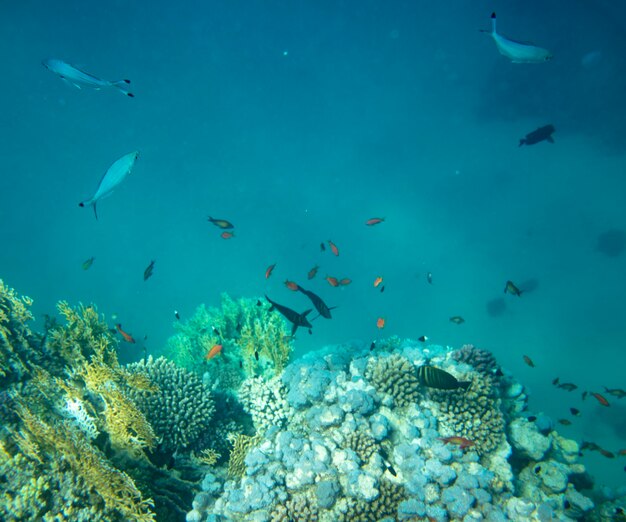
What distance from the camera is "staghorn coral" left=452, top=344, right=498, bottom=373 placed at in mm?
6344

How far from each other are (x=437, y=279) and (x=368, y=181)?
21.7 metres

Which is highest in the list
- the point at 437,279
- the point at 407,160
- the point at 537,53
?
the point at 537,53

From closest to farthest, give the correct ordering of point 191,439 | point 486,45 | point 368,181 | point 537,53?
1. point 191,439
2. point 537,53
3. point 486,45
4. point 368,181

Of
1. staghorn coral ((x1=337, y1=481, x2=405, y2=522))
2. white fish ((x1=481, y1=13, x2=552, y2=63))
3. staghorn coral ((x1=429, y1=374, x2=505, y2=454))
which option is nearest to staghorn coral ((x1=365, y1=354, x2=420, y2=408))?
staghorn coral ((x1=429, y1=374, x2=505, y2=454))

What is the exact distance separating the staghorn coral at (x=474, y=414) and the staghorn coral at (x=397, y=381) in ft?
1.52

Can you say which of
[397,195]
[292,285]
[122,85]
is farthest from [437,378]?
[397,195]

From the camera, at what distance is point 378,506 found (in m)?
4.01

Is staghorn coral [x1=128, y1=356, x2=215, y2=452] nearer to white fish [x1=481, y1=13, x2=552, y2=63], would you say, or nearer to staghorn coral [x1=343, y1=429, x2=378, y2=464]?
staghorn coral [x1=343, y1=429, x2=378, y2=464]

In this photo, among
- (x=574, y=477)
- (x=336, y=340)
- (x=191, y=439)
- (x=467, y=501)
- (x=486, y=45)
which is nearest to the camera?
(x=467, y=501)

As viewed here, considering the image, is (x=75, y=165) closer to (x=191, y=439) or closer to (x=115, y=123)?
(x=115, y=123)

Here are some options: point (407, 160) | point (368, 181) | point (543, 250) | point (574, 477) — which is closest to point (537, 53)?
point (574, 477)

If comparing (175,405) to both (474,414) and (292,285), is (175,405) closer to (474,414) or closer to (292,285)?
(292,285)

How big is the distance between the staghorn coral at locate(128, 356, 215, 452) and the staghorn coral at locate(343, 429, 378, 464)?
2.28 m

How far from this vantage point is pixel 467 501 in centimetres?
406
